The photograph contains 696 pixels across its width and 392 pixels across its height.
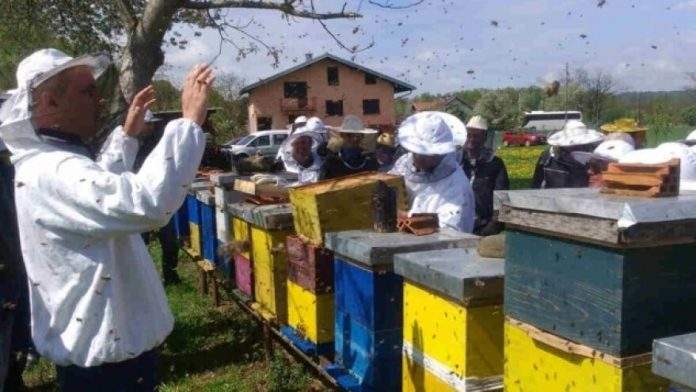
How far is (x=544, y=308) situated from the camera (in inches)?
76.6

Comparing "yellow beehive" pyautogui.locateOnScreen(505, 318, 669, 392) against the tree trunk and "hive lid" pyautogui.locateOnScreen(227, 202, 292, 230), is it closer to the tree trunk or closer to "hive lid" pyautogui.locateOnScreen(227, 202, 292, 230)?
"hive lid" pyautogui.locateOnScreen(227, 202, 292, 230)

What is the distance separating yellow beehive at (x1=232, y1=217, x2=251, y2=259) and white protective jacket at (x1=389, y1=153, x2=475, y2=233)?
4.37 ft

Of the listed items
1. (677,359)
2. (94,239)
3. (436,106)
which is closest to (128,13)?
(94,239)

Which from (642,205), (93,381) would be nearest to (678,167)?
(642,205)

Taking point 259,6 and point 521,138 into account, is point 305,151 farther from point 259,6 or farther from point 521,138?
point 521,138

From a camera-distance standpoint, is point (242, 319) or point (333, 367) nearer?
point (333, 367)

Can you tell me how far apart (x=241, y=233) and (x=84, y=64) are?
2.82m

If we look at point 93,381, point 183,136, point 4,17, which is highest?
point 4,17

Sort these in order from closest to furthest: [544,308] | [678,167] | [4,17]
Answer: [678,167] < [544,308] < [4,17]

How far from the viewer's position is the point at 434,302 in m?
2.48

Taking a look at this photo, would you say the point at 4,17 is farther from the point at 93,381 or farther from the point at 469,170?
the point at 93,381

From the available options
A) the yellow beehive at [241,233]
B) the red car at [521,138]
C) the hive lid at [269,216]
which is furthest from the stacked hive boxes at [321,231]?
the red car at [521,138]

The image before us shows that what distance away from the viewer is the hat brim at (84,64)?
2.11m

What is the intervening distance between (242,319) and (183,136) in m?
4.33
